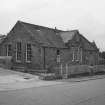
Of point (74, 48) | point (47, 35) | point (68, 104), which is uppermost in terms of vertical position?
point (47, 35)

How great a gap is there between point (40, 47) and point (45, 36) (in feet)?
12.9

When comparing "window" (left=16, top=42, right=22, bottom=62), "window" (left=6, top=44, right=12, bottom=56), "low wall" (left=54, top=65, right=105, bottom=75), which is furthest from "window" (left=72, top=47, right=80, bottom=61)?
"window" (left=6, top=44, right=12, bottom=56)

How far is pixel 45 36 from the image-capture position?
29.2 meters

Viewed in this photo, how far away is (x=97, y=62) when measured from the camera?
38562mm

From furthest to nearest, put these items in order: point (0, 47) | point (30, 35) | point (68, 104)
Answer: point (0, 47) < point (30, 35) < point (68, 104)

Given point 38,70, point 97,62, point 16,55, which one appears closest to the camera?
point 38,70

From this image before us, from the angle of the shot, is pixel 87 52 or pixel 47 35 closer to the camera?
pixel 47 35

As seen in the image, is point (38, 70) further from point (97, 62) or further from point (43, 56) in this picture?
point (97, 62)

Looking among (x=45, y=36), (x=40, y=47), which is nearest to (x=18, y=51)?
(x=40, y=47)

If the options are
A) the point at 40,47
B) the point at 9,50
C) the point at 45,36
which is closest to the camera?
the point at 40,47

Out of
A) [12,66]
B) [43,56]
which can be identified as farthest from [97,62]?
[12,66]

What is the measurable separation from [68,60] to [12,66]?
8574mm

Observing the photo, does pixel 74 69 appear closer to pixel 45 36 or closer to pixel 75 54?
pixel 45 36

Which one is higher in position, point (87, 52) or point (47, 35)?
point (47, 35)
